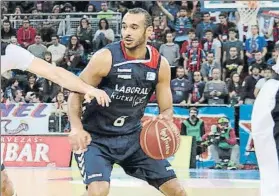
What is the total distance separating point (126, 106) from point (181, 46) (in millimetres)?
11002

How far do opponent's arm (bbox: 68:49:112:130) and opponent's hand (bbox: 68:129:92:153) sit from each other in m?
0.06

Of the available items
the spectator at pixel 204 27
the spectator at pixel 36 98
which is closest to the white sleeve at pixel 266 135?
the spectator at pixel 36 98

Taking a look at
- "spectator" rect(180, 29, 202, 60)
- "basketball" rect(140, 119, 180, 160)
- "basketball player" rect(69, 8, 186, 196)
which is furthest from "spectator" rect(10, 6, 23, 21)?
"basketball" rect(140, 119, 180, 160)

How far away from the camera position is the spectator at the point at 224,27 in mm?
16938

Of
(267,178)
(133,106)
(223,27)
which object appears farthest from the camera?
(223,27)

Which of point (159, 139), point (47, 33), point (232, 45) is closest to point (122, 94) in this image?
point (159, 139)

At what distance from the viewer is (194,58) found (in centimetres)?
1664

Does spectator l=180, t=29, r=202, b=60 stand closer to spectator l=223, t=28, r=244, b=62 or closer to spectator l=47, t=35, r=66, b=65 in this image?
spectator l=223, t=28, r=244, b=62

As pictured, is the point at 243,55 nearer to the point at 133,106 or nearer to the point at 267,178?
the point at 133,106

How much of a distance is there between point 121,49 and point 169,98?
63 centimetres

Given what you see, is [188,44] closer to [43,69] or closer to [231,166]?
[231,166]

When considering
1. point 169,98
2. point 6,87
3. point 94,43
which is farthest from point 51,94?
point 169,98

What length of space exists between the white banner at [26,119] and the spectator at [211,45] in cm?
403

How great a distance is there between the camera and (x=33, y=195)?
31.5 feet
